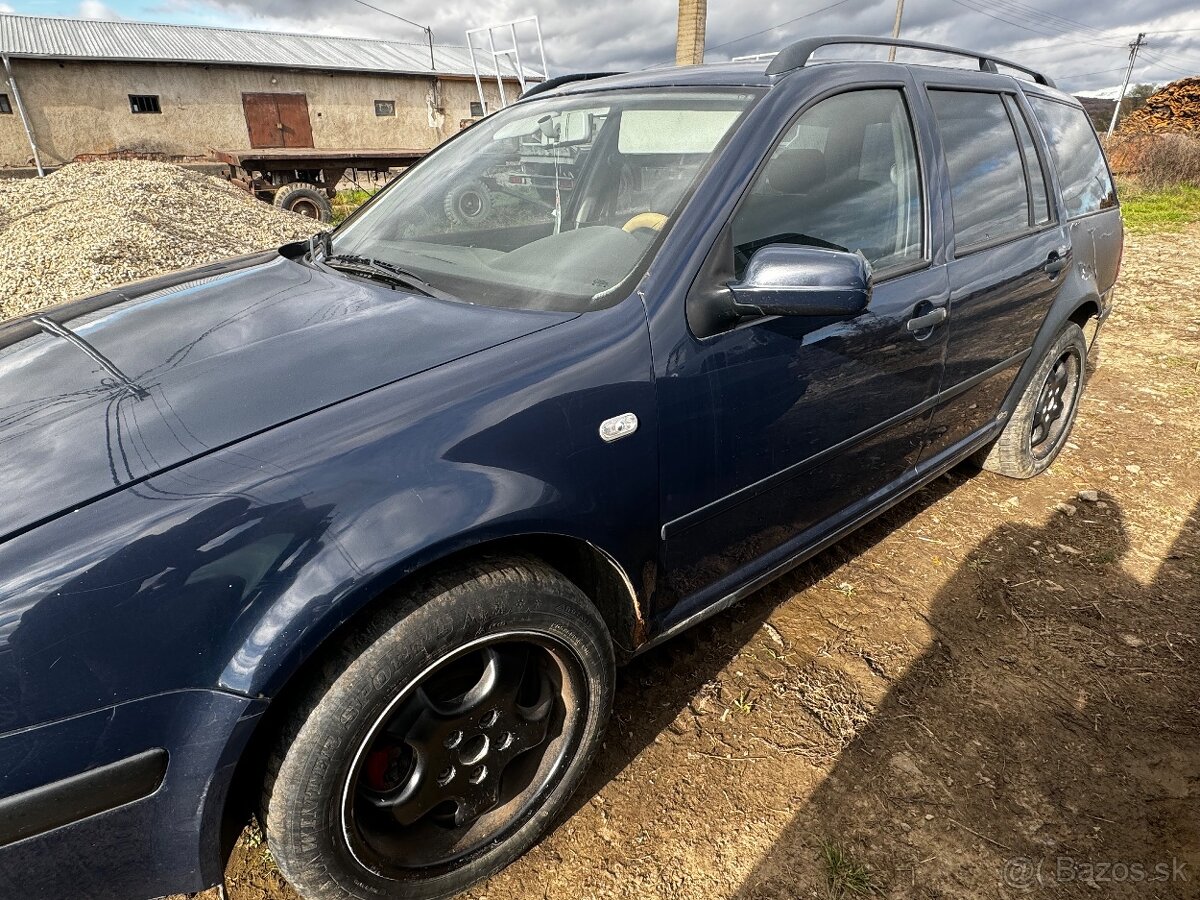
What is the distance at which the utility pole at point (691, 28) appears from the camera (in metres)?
7.73

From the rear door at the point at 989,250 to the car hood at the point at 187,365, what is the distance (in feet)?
5.42

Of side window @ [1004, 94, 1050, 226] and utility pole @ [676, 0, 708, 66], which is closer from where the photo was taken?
side window @ [1004, 94, 1050, 226]

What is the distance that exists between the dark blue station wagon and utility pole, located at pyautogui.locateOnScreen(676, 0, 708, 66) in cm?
601

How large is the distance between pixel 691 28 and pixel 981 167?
20.4ft

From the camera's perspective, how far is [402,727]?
1496 mm

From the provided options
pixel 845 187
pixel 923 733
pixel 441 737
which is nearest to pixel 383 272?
pixel 441 737

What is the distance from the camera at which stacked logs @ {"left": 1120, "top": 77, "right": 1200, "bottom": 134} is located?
60.8 ft

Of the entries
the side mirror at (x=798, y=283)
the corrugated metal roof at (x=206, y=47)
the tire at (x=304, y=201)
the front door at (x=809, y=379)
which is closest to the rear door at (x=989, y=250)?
the front door at (x=809, y=379)

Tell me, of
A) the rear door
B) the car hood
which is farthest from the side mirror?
the rear door

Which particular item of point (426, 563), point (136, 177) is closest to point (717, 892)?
point (426, 563)

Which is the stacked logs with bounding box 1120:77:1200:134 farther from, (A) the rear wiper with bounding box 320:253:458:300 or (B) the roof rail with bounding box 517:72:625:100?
(A) the rear wiper with bounding box 320:253:458:300

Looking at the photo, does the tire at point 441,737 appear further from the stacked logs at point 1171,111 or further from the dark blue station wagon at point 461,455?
the stacked logs at point 1171,111

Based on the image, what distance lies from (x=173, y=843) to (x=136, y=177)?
1040 cm

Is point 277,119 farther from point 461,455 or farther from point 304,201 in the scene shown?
point 461,455
